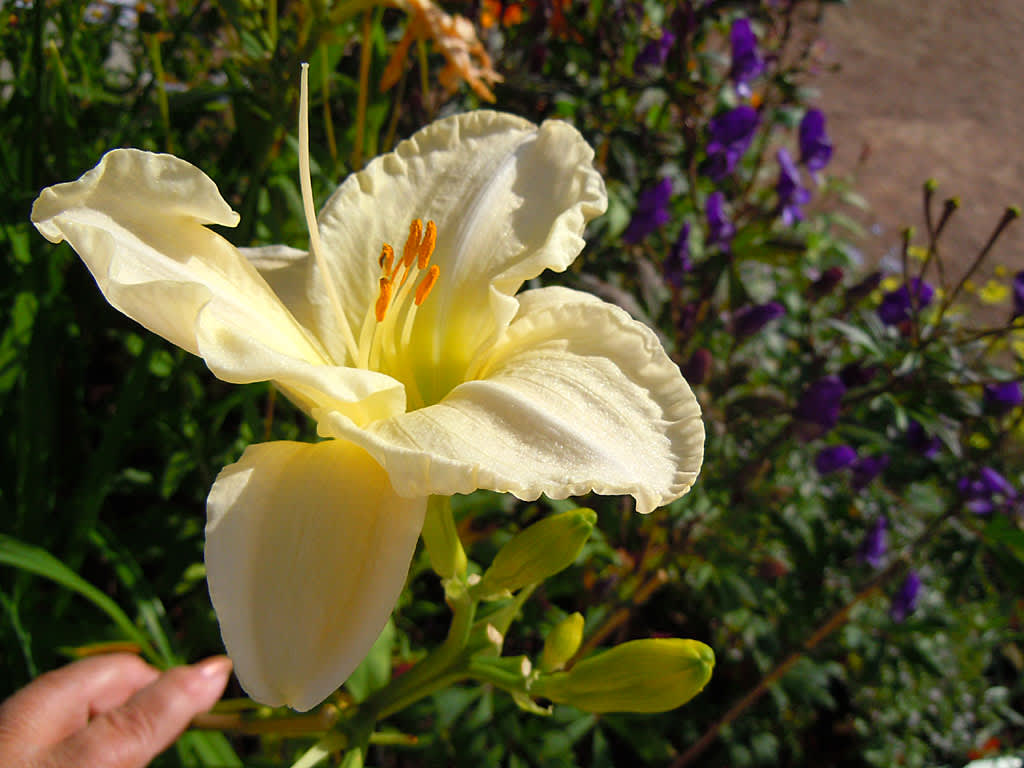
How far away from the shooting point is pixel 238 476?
1.73 ft

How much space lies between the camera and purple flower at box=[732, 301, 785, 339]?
1.12 metres

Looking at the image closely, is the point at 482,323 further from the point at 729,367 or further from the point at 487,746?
the point at 487,746

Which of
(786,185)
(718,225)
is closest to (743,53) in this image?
(786,185)

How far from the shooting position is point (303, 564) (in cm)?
51

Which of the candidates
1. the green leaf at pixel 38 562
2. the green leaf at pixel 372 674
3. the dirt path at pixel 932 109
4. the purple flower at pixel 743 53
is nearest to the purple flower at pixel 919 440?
the purple flower at pixel 743 53

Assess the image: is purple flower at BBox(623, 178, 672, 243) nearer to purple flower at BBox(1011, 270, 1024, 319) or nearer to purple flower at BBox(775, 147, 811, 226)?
purple flower at BBox(775, 147, 811, 226)

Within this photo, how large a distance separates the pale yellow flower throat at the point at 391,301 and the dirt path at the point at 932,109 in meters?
3.23

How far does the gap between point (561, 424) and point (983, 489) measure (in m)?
0.92

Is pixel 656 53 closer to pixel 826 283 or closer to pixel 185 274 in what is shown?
pixel 826 283

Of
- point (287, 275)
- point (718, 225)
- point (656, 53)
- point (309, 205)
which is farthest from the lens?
point (656, 53)

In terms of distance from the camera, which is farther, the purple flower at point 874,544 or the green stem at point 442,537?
the purple flower at point 874,544

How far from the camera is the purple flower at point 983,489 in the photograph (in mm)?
1149

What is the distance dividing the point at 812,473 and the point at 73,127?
53.1 inches

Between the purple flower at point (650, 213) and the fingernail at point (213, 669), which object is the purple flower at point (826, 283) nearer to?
the purple flower at point (650, 213)
